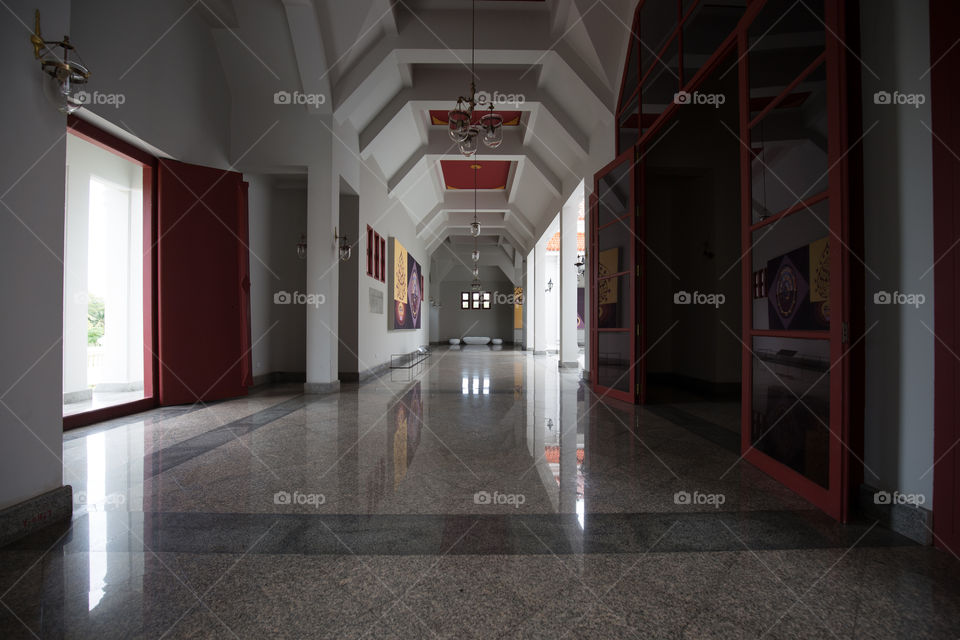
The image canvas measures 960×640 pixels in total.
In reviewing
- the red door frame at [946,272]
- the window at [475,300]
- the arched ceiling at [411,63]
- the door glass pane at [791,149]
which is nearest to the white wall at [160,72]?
the arched ceiling at [411,63]

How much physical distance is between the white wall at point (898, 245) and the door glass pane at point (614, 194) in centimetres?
343

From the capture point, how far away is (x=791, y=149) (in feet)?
9.36

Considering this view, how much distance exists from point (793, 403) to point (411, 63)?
21.7 ft

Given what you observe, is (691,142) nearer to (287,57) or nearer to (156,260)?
(287,57)

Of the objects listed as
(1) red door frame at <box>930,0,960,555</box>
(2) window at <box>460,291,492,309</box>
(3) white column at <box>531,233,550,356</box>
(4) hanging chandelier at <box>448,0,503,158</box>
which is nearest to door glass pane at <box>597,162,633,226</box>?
(4) hanging chandelier at <box>448,0,503,158</box>

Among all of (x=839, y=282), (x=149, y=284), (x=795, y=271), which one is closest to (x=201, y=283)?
(x=149, y=284)

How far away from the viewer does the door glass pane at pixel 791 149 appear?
8.52 ft

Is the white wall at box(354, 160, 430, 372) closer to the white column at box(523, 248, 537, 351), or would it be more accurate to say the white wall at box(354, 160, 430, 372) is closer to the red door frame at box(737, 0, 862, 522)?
the white column at box(523, 248, 537, 351)

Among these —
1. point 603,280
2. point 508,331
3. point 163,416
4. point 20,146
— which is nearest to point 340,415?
point 163,416

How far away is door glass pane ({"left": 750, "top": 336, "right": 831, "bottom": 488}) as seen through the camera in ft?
8.42

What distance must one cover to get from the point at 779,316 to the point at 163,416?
570cm

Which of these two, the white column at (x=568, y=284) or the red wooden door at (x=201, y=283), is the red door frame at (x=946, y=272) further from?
the white column at (x=568, y=284)

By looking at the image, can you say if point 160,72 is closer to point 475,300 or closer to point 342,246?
point 342,246

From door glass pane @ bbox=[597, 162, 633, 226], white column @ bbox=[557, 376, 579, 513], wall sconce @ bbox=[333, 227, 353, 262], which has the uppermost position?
door glass pane @ bbox=[597, 162, 633, 226]
